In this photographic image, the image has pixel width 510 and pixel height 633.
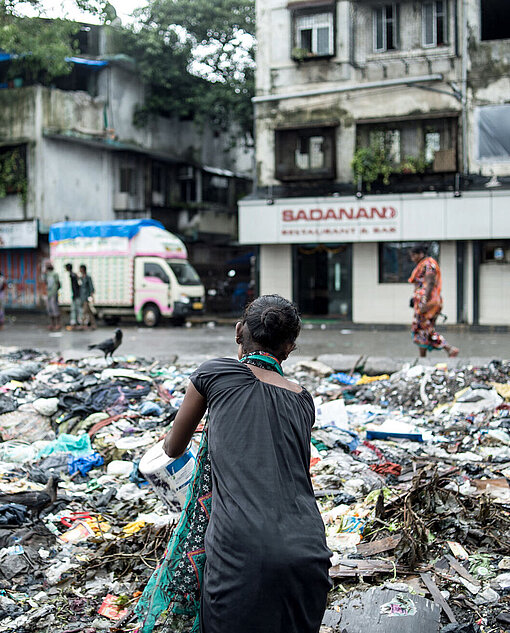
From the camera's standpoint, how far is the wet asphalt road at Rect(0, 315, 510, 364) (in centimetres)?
1287

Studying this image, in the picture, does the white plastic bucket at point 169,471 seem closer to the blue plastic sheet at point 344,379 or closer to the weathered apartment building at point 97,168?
the blue plastic sheet at point 344,379

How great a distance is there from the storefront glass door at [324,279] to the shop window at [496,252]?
3.80 m

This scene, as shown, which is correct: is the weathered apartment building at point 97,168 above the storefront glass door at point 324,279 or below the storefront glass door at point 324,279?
above

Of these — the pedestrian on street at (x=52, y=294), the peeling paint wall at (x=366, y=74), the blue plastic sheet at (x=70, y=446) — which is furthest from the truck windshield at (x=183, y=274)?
the blue plastic sheet at (x=70, y=446)

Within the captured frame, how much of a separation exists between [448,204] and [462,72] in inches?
141

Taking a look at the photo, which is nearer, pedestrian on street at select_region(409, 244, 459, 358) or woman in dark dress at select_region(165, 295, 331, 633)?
woman in dark dress at select_region(165, 295, 331, 633)

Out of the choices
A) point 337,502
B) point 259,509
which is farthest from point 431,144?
point 259,509

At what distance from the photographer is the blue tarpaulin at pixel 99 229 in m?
21.6

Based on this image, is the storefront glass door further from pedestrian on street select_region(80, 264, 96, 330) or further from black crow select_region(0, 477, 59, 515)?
black crow select_region(0, 477, 59, 515)

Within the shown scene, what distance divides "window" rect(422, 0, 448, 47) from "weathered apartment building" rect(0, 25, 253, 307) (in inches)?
422

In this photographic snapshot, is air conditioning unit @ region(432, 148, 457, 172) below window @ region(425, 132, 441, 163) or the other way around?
below

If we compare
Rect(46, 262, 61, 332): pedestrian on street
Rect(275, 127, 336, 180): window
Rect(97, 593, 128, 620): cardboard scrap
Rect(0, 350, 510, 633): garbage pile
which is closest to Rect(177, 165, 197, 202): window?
Rect(275, 127, 336, 180): window

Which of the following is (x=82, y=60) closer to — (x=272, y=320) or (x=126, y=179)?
(x=126, y=179)

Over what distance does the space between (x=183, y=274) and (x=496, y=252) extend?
353 inches
